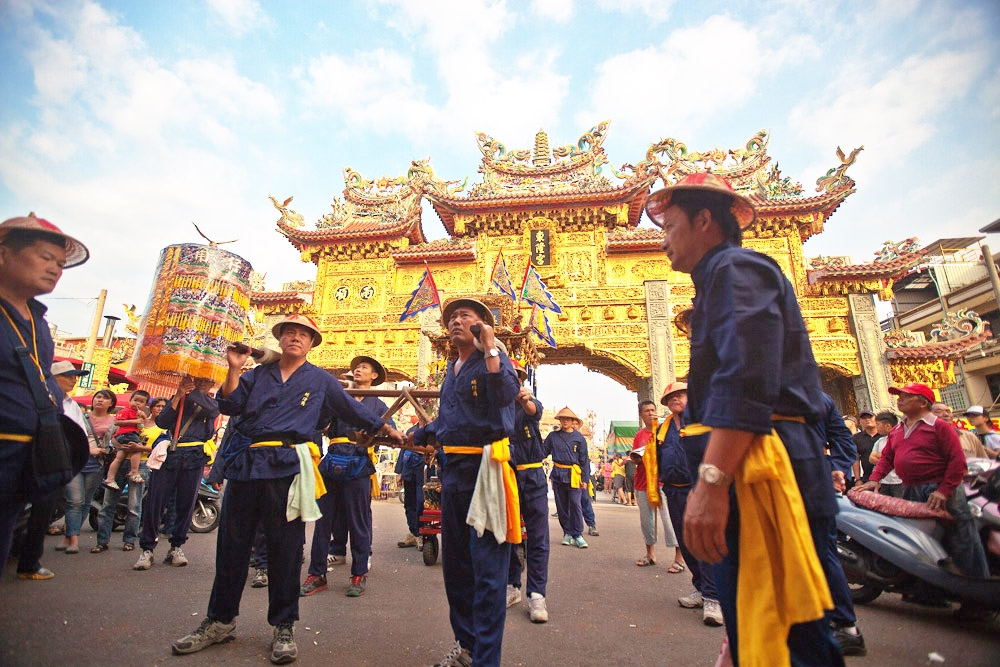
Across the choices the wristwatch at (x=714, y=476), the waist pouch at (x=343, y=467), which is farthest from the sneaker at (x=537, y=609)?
the wristwatch at (x=714, y=476)

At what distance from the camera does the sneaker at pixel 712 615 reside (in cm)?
340

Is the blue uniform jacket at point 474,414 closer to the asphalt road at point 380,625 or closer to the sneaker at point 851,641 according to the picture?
the asphalt road at point 380,625

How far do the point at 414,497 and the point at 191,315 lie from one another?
159 inches

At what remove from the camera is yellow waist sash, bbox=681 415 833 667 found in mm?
1252

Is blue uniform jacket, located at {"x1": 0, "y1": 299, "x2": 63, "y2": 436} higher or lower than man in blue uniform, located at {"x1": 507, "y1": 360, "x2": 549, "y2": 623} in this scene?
higher

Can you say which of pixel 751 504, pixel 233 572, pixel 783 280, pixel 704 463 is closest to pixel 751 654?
pixel 751 504

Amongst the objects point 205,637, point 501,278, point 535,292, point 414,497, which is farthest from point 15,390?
point 535,292

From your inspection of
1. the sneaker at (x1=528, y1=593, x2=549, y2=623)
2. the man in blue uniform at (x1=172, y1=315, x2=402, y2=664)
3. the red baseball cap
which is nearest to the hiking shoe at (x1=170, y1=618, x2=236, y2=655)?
the man in blue uniform at (x1=172, y1=315, x2=402, y2=664)

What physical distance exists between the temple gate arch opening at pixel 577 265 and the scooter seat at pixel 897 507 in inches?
410

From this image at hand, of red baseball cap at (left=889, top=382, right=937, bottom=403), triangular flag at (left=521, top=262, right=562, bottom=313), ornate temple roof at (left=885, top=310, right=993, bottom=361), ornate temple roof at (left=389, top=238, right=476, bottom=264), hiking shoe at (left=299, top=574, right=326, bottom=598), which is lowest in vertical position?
hiking shoe at (left=299, top=574, right=326, bottom=598)

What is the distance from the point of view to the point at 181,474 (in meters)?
5.06

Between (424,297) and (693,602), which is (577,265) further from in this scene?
(693,602)

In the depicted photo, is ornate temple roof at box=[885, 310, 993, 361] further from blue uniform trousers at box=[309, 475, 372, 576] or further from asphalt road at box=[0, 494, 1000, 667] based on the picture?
blue uniform trousers at box=[309, 475, 372, 576]

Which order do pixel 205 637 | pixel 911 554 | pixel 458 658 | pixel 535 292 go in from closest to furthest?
pixel 458 658 < pixel 205 637 < pixel 911 554 < pixel 535 292
